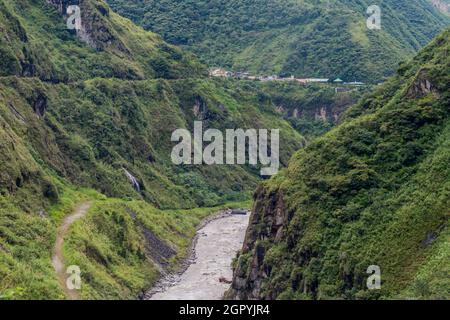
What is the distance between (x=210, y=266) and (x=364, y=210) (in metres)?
30.6

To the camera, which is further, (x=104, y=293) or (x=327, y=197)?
(x=104, y=293)

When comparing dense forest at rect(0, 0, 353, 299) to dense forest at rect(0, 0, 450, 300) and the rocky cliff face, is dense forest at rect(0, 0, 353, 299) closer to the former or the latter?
dense forest at rect(0, 0, 450, 300)

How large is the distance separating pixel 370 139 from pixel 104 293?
88.3ft

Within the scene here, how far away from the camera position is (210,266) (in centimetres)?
9656

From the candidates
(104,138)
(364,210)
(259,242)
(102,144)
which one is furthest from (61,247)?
(104,138)

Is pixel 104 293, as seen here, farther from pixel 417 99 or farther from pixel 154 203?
pixel 154 203

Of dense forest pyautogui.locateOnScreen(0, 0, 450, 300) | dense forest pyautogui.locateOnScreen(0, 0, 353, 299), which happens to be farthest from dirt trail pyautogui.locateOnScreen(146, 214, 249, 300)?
dense forest pyautogui.locateOnScreen(0, 0, 353, 299)

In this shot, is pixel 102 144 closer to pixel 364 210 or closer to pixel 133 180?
pixel 133 180

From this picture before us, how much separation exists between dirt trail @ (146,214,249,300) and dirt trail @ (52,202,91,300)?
33.8 ft

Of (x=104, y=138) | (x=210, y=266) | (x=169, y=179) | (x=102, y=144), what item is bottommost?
(x=210, y=266)

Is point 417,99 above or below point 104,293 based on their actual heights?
above

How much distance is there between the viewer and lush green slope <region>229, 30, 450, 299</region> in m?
62.5

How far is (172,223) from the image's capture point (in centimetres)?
11238
